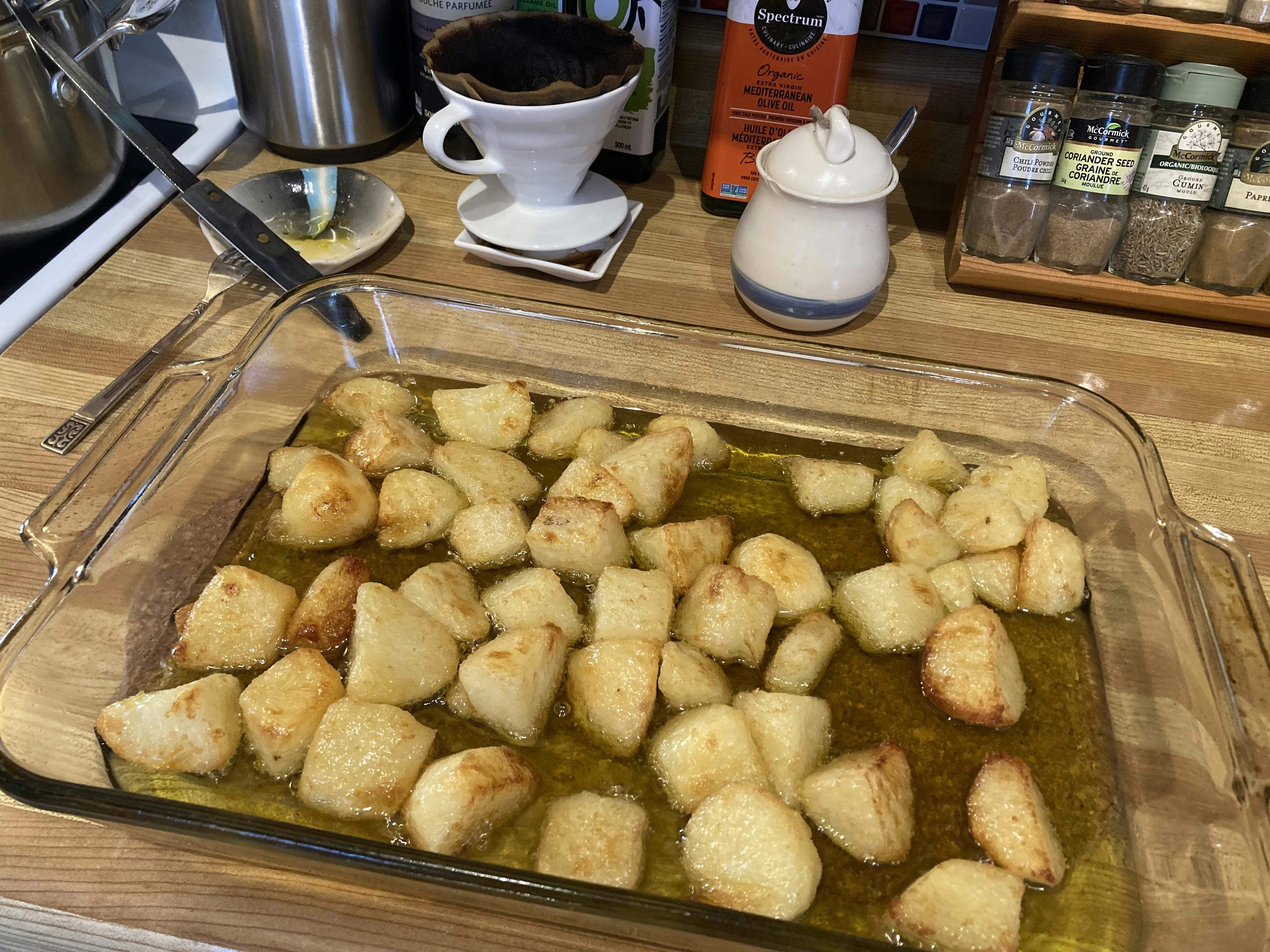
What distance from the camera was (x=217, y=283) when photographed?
1477 mm

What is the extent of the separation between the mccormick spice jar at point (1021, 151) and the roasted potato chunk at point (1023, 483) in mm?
489

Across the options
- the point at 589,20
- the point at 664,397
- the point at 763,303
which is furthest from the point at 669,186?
the point at 664,397

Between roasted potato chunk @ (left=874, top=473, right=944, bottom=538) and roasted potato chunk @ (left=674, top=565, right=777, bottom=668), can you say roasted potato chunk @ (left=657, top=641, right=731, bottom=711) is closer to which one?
roasted potato chunk @ (left=674, top=565, right=777, bottom=668)

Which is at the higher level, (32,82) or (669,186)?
(32,82)

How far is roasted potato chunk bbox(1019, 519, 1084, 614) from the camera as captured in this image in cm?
106

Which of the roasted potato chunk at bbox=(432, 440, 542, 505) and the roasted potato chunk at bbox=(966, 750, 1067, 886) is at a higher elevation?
the roasted potato chunk at bbox=(432, 440, 542, 505)

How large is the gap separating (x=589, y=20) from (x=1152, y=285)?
1.00 m

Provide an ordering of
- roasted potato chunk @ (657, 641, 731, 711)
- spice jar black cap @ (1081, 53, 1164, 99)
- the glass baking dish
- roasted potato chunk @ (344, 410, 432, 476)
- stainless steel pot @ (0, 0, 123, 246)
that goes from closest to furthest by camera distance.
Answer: the glass baking dish → roasted potato chunk @ (657, 641, 731, 711) → roasted potato chunk @ (344, 410, 432, 476) → spice jar black cap @ (1081, 53, 1164, 99) → stainless steel pot @ (0, 0, 123, 246)

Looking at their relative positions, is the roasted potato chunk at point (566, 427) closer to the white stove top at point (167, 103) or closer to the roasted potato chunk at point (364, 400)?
the roasted potato chunk at point (364, 400)

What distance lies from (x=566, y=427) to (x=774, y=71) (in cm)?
72

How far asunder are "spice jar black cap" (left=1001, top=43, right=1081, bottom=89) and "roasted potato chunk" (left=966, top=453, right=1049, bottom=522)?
572 mm

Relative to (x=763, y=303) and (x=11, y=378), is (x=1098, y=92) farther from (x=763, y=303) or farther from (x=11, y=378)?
(x=11, y=378)

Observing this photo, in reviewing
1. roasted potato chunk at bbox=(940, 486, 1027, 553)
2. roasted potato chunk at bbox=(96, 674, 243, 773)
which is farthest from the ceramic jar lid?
roasted potato chunk at bbox=(96, 674, 243, 773)

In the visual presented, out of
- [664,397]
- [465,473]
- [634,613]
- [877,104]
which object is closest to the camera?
[634,613]
